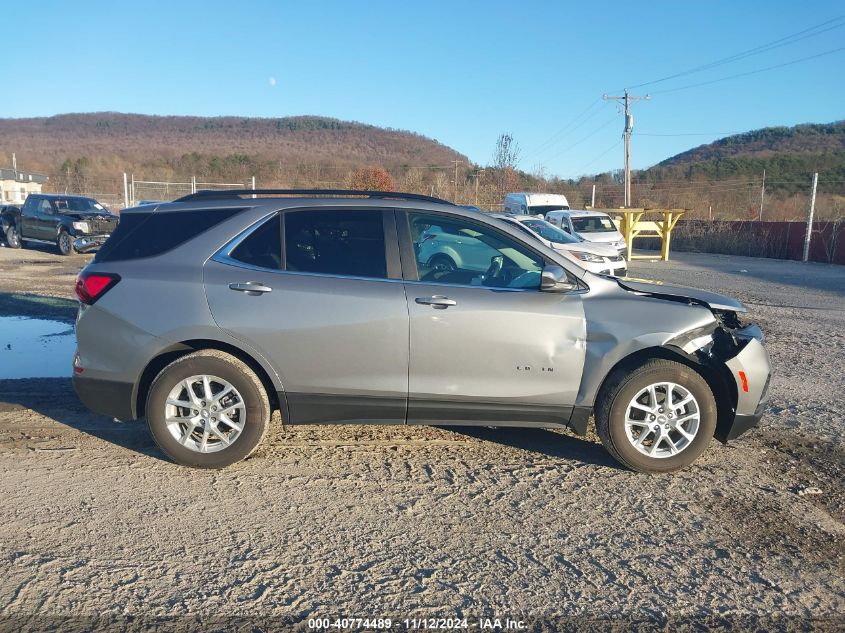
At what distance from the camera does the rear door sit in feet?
14.5

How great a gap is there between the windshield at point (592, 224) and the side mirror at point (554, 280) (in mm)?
16248

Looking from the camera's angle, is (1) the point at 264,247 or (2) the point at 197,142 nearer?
(1) the point at 264,247

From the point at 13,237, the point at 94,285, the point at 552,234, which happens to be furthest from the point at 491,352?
the point at 13,237

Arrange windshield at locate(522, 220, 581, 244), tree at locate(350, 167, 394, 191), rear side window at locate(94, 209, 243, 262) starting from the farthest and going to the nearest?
tree at locate(350, 167, 394, 191) → windshield at locate(522, 220, 581, 244) → rear side window at locate(94, 209, 243, 262)

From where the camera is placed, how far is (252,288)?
4.46 m

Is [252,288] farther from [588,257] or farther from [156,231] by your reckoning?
[588,257]

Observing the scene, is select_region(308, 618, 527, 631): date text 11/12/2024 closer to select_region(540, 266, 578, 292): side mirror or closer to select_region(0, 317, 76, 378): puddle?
select_region(540, 266, 578, 292): side mirror

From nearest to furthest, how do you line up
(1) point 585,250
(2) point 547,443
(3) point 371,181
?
(2) point 547,443 → (1) point 585,250 → (3) point 371,181

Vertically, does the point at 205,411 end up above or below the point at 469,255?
below

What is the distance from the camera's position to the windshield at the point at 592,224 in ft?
66.9

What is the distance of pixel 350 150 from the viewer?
264ft

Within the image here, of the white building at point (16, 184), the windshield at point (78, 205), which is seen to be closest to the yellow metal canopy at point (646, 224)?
the windshield at point (78, 205)

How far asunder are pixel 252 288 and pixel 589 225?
17496 mm

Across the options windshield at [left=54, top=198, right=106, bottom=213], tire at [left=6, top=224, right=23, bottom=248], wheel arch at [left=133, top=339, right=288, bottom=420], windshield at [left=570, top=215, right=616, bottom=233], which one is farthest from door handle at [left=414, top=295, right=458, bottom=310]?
tire at [left=6, top=224, right=23, bottom=248]
